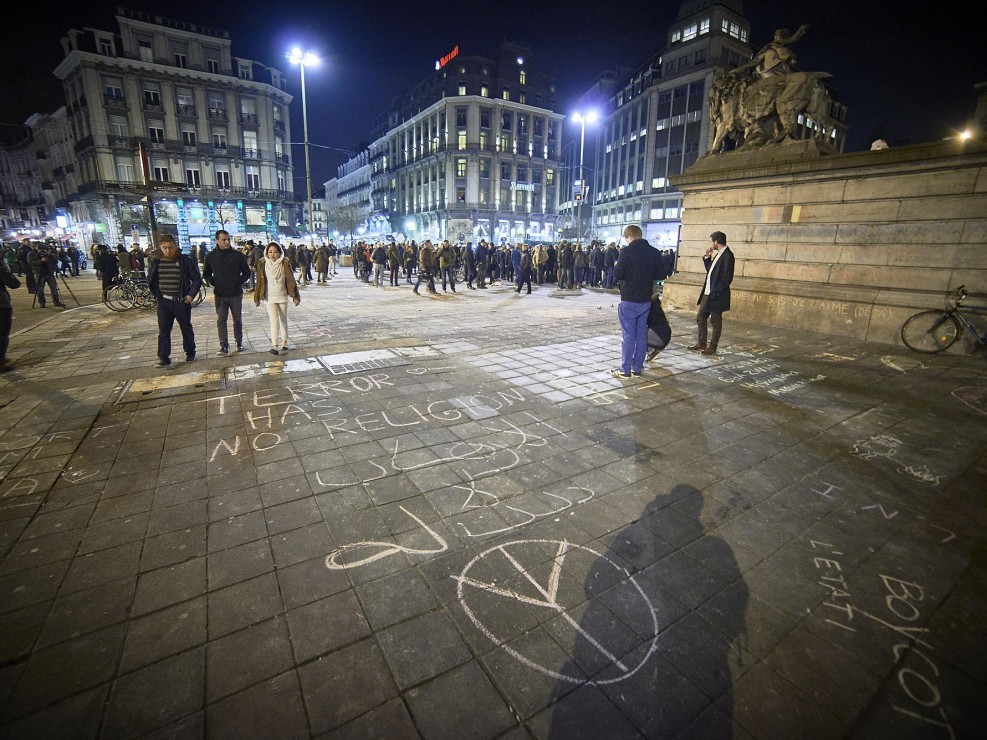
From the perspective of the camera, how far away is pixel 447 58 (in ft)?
240

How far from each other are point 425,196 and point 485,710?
82.5m

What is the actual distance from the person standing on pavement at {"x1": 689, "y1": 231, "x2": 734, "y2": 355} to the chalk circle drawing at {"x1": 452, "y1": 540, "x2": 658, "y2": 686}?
6.44 metres

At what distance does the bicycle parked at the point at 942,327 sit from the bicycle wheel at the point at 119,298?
65.5 feet

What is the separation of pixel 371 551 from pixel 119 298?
50.8ft

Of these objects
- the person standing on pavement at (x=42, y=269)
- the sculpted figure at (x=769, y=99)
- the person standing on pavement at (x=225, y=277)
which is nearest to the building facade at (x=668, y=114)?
the sculpted figure at (x=769, y=99)

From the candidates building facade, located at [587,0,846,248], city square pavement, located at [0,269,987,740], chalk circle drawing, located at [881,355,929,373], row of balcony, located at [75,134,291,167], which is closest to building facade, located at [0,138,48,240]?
row of balcony, located at [75,134,291,167]

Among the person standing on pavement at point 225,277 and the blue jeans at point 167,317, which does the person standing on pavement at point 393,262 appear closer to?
the person standing on pavement at point 225,277

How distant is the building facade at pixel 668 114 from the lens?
58656 mm

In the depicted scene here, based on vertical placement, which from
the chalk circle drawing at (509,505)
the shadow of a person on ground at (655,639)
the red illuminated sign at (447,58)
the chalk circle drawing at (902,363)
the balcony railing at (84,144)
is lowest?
the shadow of a person on ground at (655,639)

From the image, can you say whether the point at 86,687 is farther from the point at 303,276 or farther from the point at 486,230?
the point at 486,230

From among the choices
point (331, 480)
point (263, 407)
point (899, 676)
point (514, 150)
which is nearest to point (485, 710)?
point (899, 676)

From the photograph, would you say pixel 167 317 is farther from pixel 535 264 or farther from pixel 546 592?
pixel 535 264

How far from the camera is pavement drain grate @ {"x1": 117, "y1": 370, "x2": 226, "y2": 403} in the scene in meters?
6.04

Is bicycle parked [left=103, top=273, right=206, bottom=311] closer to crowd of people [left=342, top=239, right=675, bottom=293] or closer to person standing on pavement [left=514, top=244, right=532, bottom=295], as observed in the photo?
crowd of people [left=342, top=239, right=675, bottom=293]
